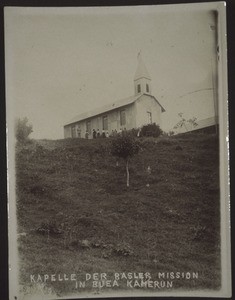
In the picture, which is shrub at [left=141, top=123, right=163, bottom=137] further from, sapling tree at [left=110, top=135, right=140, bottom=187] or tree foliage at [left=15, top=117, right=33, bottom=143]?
tree foliage at [left=15, top=117, right=33, bottom=143]

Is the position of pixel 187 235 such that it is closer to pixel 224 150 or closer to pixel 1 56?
pixel 224 150

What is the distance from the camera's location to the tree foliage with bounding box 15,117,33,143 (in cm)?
73

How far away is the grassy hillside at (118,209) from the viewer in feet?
2.36

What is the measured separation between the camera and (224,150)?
73 centimetres

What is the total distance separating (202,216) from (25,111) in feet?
1.23

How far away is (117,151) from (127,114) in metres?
0.07

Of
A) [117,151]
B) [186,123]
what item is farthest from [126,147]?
[186,123]

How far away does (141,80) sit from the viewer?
29.0 inches

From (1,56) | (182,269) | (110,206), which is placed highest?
(1,56)

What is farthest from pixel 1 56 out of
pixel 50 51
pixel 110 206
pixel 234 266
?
pixel 234 266

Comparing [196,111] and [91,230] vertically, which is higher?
[196,111]

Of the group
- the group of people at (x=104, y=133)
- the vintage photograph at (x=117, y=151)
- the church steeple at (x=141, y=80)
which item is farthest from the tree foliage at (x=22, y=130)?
the church steeple at (x=141, y=80)

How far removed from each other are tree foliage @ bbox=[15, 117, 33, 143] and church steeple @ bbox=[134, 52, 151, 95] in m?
0.21

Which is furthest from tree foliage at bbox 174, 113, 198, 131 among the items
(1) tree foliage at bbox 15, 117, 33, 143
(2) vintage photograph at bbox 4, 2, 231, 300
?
(1) tree foliage at bbox 15, 117, 33, 143
